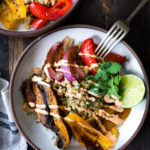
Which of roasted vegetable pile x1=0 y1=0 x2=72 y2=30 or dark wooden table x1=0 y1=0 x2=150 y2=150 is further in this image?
dark wooden table x1=0 y1=0 x2=150 y2=150

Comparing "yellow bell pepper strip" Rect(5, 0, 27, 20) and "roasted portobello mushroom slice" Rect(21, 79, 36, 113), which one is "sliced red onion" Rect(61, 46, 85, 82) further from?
"yellow bell pepper strip" Rect(5, 0, 27, 20)

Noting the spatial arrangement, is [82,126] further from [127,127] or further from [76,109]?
[127,127]

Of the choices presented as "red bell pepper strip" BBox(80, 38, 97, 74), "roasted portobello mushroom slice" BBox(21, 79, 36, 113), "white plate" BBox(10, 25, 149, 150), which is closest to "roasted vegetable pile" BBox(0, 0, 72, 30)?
"white plate" BBox(10, 25, 149, 150)

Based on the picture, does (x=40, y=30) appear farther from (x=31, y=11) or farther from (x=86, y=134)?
(x=86, y=134)

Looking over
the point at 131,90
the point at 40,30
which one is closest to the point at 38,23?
the point at 40,30

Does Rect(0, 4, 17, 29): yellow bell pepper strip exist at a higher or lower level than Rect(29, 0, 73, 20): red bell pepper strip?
lower

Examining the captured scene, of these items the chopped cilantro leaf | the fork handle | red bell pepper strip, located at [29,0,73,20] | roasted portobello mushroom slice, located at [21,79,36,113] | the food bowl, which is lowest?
roasted portobello mushroom slice, located at [21,79,36,113]

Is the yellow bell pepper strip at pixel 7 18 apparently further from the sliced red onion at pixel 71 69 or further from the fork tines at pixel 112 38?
the fork tines at pixel 112 38
